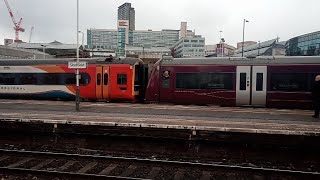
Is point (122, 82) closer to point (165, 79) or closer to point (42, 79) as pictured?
point (165, 79)

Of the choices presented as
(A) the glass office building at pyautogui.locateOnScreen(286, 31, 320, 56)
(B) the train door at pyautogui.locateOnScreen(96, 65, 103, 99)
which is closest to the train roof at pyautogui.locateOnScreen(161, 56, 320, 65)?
(B) the train door at pyautogui.locateOnScreen(96, 65, 103, 99)

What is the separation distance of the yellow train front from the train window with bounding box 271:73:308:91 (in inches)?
351

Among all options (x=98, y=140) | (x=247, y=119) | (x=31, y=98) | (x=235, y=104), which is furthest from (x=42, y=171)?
(x=31, y=98)

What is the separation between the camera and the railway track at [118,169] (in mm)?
9734

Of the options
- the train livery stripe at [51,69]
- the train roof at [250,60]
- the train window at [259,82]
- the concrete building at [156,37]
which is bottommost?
the train window at [259,82]

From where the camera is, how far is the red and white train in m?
19.0

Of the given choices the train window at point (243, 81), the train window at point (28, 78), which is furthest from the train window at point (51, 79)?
the train window at point (243, 81)

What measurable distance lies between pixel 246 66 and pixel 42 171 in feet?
44.7

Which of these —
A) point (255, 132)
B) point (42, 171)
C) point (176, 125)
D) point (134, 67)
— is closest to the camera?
point (42, 171)

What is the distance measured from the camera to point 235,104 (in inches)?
792

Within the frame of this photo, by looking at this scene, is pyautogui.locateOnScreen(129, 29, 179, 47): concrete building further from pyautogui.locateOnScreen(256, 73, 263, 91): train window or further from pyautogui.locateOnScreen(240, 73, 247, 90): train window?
pyautogui.locateOnScreen(256, 73, 263, 91): train window

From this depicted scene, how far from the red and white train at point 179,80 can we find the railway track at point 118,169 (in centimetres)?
1009

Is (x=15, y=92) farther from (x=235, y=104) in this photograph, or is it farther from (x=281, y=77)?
(x=281, y=77)

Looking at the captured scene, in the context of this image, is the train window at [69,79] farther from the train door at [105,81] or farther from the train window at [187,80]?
the train window at [187,80]
